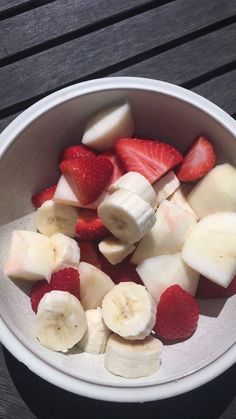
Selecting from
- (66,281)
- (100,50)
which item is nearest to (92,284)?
(66,281)

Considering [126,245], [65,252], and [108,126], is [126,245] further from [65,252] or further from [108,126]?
[108,126]

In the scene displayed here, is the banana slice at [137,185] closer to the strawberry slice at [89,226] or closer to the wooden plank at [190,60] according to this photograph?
the strawberry slice at [89,226]

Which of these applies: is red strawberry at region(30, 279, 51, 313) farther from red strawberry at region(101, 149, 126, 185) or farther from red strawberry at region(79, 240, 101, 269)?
red strawberry at region(101, 149, 126, 185)

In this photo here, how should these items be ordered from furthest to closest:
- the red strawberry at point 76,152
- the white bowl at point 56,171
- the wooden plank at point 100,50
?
the wooden plank at point 100,50, the red strawberry at point 76,152, the white bowl at point 56,171

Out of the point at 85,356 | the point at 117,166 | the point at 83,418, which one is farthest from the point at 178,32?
the point at 83,418

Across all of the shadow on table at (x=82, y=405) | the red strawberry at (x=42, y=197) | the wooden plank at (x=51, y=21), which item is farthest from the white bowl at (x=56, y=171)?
the wooden plank at (x=51, y=21)
